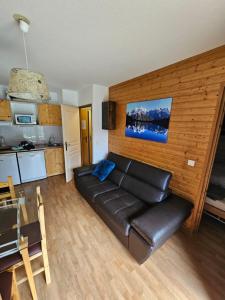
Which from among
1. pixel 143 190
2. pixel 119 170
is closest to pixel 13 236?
pixel 143 190

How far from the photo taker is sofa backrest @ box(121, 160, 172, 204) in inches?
80.4

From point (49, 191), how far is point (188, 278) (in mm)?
2861

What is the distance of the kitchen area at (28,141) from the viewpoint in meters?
3.17

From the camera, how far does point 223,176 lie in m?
2.42

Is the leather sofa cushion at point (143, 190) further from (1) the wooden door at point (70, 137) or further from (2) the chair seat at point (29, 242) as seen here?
(1) the wooden door at point (70, 137)

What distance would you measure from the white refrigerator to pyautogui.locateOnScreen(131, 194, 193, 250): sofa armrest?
311 centimetres

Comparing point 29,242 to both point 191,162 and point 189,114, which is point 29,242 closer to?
point 191,162

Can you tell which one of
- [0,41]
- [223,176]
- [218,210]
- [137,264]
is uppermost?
[0,41]

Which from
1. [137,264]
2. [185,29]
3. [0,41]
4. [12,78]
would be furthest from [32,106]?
[137,264]

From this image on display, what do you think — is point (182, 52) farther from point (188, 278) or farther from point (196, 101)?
point (188, 278)

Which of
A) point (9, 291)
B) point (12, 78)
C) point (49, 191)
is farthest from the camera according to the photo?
point (49, 191)

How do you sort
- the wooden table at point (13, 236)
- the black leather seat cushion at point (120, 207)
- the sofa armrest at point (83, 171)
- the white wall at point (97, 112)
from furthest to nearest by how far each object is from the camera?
the white wall at point (97, 112) → the sofa armrest at point (83, 171) → the black leather seat cushion at point (120, 207) → the wooden table at point (13, 236)

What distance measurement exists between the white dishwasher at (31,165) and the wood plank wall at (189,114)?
2.82 metres

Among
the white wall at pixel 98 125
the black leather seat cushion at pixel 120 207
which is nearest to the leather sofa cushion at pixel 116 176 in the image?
the black leather seat cushion at pixel 120 207
